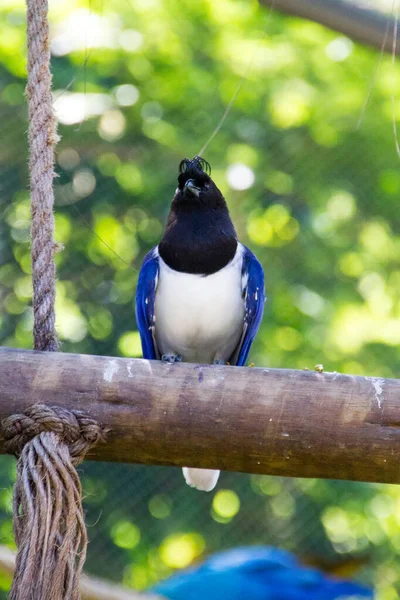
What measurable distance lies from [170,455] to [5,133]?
2.39m

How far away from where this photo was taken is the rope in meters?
1.37

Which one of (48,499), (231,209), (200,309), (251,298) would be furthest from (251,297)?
(231,209)

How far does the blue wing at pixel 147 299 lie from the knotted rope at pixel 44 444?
2.06 ft

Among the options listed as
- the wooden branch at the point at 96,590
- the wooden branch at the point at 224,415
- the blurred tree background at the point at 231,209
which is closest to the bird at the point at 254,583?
the blurred tree background at the point at 231,209

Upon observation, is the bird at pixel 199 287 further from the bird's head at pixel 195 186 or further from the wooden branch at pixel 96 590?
the wooden branch at pixel 96 590

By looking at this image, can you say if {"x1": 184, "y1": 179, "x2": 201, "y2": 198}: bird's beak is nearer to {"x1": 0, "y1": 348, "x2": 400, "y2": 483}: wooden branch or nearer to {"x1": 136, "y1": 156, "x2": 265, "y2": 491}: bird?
{"x1": 136, "y1": 156, "x2": 265, "y2": 491}: bird

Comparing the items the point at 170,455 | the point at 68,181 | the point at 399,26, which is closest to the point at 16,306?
the point at 68,181

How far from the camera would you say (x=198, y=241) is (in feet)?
7.54

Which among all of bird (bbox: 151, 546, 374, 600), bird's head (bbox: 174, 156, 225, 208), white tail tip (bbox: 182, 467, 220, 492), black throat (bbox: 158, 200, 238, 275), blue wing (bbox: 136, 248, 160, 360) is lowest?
bird (bbox: 151, 546, 374, 600)

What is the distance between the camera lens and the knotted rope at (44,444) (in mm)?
1383

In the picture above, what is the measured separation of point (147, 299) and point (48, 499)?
3.22 feet

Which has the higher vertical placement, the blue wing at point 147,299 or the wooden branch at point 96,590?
the blue wing at point 147,299

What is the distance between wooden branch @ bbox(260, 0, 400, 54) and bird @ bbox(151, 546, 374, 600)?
1.81 metres

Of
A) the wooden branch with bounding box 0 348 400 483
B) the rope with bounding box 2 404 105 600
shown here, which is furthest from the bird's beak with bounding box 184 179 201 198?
the rope with bounding box 2 404 105 600
